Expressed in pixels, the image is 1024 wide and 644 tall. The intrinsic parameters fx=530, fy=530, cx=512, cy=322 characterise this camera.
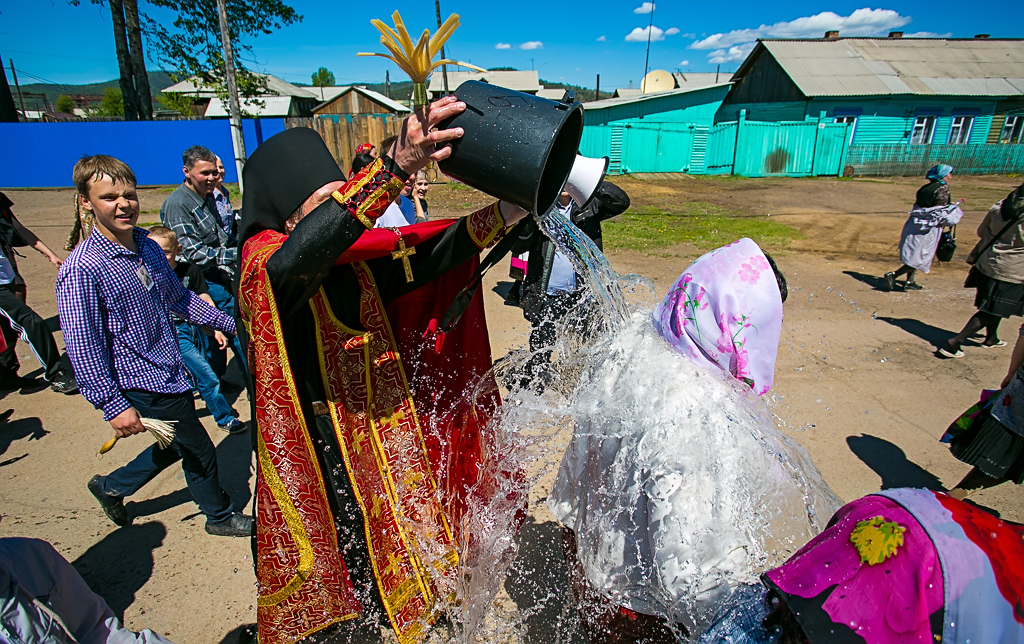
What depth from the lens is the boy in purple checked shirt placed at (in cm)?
220

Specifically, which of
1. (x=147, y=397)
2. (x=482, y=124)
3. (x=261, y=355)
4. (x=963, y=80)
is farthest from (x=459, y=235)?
(x=963, y=80)

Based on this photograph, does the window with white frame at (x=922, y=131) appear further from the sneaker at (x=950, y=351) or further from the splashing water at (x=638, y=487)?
the splashing water at (x=638, y=487)

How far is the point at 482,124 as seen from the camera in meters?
1.36

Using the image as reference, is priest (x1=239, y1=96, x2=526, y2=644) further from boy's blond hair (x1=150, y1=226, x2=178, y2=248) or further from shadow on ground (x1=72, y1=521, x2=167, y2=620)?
boy's blond hair (x1=150, y1=226, x2=178, y2=248)

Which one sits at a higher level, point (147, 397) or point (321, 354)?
point (321, 354)

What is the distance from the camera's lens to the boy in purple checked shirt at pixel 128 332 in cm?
220

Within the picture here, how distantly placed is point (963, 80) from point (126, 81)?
31.7 metres

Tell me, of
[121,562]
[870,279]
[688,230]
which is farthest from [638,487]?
[688,230]

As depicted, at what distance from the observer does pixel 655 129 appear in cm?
2011

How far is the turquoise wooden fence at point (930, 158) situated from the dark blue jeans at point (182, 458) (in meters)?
23.4

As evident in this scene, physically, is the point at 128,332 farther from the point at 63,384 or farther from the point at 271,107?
the point at 271,107

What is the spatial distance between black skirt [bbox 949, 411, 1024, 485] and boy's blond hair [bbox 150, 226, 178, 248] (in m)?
4.84

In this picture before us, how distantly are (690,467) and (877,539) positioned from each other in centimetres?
60

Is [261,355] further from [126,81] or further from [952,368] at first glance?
[126,81]
